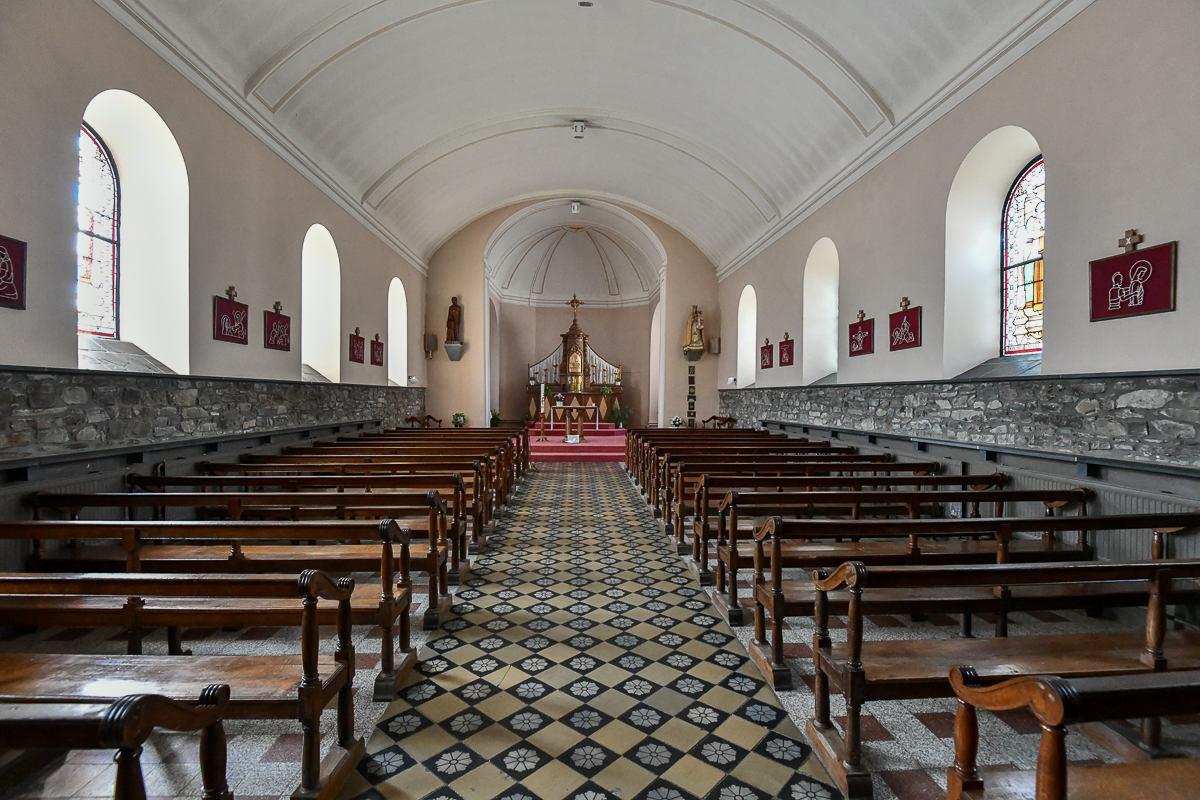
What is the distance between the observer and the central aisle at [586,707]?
238cm

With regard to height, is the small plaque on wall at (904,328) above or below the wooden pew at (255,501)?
above

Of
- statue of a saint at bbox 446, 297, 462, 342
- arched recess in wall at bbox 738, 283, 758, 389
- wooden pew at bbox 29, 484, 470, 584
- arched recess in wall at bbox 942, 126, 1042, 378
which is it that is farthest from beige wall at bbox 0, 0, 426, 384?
arched recess in wall at bbox 738, 283, 758, 389

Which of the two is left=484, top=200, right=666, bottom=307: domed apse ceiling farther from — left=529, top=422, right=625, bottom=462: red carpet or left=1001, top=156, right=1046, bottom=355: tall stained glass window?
left=1001, top=156, right=1046, bottom=355: tall stained glass window

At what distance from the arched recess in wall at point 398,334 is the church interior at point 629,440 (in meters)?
1.46

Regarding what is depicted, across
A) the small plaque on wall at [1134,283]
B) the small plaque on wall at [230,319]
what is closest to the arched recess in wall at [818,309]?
the small plaque on wall at [1134,283]

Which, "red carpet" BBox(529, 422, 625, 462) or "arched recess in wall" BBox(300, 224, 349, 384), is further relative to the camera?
"red carpet" BBox(529, 422, 625, 462)

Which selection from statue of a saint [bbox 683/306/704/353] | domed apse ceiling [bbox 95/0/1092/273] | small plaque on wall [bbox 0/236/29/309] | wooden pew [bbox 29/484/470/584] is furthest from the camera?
statue of a saint [bbox 683/306/704/353]

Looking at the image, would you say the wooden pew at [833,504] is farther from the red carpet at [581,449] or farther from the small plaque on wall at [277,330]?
the red carpet at [581,449]

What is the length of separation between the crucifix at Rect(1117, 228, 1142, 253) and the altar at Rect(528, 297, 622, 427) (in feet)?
43.3

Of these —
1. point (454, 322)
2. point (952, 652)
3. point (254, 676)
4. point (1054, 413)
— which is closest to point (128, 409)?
point (254, 676)

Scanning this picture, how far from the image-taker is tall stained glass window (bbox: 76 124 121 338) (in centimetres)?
547

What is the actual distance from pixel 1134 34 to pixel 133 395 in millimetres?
8487

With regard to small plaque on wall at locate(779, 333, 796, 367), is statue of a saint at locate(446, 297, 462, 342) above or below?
above

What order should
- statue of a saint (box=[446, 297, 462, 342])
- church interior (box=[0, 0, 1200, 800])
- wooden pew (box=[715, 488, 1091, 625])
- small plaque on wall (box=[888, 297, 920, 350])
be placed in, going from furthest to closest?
statue of a saint (box=[446, 297, 462, 342]) < small plaque on wall (box=[888, 297, 920, 350]) < wooden pew (box=[715, 488, 1091, 625]) < church interior (box=[0, 0, 1200, 800])
